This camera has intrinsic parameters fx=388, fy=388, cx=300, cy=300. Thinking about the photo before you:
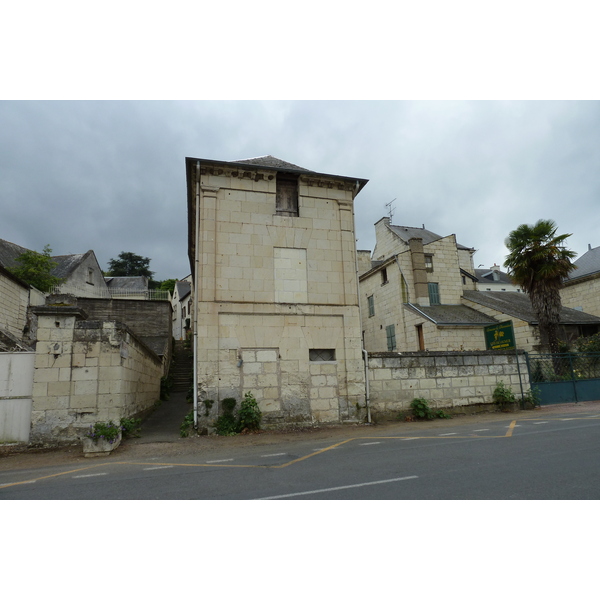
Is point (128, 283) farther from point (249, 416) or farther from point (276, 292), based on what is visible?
point (249, 416)

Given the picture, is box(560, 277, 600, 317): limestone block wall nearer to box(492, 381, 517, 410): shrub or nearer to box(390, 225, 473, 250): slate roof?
box(390, 225, 473, 250): slate roof

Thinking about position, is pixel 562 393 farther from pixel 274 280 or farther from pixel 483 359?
pixel 274 280

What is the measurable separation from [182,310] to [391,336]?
21.0 m

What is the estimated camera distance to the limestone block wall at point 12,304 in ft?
51.3

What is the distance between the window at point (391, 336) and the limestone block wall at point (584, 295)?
1538cm

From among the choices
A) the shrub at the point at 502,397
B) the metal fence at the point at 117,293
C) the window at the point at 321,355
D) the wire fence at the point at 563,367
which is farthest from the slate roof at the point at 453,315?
the metal fence at the point at 117,293

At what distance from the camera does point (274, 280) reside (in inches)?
444

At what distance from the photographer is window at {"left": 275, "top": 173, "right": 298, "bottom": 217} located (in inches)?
472

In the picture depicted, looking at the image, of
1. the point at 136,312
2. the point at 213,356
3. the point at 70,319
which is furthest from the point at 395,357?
the point at 136,312

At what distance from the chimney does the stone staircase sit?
14046 millimetres

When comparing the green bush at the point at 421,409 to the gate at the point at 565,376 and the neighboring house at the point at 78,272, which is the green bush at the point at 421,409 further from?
the neighboring house at the point at 78,272

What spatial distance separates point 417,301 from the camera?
78.3ft

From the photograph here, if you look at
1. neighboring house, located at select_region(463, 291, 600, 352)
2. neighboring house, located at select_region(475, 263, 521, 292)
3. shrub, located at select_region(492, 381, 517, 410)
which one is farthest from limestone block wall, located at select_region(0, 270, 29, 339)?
neighboring house, located at select_region(475, 263, 521, 292)

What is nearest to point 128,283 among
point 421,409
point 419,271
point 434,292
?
point 419,271
